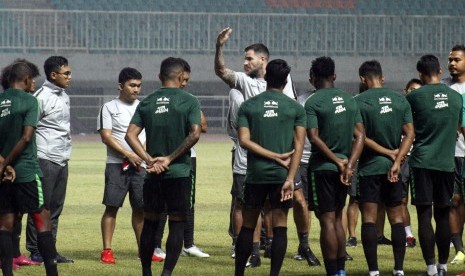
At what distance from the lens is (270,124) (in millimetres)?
8227

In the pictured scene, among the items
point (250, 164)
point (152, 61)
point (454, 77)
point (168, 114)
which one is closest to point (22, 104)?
point (168, 114)

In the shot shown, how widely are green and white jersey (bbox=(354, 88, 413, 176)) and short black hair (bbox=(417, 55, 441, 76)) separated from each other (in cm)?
32

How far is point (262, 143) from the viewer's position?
827 cm

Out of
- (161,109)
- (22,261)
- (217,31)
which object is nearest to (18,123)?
(161,109)

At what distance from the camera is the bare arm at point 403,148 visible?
8.75m

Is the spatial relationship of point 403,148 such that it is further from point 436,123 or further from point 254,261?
point 254,261

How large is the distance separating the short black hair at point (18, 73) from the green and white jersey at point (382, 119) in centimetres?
254

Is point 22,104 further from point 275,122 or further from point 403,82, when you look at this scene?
point 403,82

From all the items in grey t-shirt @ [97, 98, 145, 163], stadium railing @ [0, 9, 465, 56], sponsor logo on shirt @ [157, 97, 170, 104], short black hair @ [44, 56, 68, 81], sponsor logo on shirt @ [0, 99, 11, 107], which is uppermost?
stadium railing @ [0, 9, 465, 56]

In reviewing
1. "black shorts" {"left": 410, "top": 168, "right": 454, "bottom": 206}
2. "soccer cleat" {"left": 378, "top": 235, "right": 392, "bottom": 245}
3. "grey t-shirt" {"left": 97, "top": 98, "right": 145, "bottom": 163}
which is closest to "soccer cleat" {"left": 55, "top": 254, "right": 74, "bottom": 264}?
"grey t-shirt" {"left": 97, "top": 98, "right": 145, "bottom": 163}

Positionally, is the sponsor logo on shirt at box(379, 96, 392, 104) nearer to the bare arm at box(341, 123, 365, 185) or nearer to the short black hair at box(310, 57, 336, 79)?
the bare arm at box(341, 123, 365, 185)

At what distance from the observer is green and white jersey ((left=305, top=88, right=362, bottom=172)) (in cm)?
854

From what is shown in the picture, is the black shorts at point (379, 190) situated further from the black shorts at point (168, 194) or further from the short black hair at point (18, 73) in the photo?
the short black hair at point (18, 73)

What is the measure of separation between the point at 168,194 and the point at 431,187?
2102 millimetres
